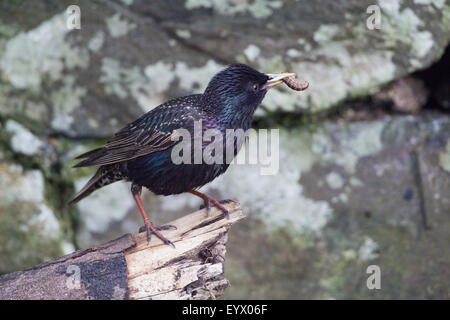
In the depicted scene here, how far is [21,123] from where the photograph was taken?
570cm

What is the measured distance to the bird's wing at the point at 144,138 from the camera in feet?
13.5

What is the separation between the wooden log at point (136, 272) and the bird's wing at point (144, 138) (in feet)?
2.25

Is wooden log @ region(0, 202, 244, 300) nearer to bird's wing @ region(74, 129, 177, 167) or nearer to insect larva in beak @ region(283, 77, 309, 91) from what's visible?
bird's wing @ region(74, 129, 177, 167)

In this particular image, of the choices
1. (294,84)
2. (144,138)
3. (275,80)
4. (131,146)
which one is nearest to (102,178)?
(131,146)

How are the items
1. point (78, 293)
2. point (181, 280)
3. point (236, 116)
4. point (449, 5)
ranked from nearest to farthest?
1. point (78, 293)
2. point (181, 280)
3. point (236, 116)
4. point (449, 5)

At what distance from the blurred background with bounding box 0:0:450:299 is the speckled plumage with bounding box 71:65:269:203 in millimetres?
1347

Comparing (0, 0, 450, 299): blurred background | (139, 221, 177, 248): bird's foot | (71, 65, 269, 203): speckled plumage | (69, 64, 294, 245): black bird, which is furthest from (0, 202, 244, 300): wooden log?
(0, 0, 450, 299): blurred background

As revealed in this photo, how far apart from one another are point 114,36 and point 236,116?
203 centimetres

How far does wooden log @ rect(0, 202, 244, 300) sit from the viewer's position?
10.8ft

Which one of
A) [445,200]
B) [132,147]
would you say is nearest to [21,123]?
[132,147]

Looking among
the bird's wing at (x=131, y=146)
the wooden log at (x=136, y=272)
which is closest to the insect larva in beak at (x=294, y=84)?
the bird's wing at (x=131, y=146)

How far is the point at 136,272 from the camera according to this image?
11.5 ft

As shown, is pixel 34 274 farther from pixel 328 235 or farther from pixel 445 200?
pixel 445 200

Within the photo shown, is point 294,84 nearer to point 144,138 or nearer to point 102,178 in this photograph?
point 144,138
